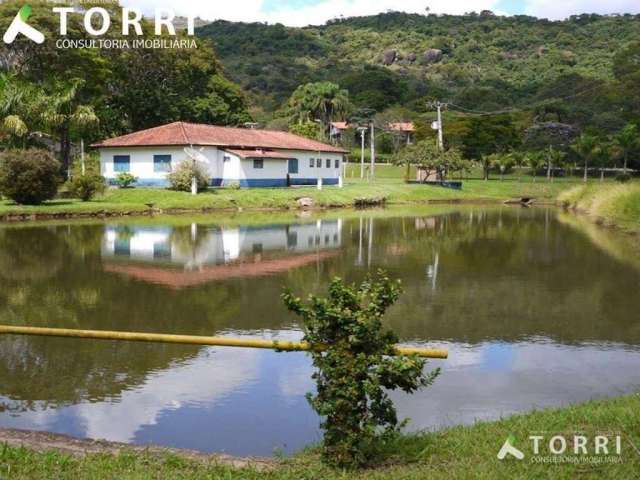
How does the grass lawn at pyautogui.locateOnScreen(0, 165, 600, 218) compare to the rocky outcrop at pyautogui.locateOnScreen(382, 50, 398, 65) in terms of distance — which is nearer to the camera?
the grass lawn at pyautogui.locateOnScreen(0, 165, 600, 218)

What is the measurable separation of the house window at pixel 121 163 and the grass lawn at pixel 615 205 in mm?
24951

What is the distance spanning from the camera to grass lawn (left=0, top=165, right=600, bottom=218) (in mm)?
30328

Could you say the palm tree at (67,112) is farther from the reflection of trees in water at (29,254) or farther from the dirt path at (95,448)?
the dirt path at (95,448)

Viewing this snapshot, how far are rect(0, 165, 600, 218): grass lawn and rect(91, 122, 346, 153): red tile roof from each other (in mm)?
3602

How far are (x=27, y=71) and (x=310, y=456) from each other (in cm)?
4028

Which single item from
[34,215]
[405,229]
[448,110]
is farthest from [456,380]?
[448,110]

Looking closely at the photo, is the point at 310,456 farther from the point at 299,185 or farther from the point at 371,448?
the point at 299,185

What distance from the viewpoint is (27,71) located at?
40.1 m

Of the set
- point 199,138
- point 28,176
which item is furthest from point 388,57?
point 28,176

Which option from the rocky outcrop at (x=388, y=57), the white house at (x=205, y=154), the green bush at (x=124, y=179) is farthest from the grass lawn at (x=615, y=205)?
the rocky outcrop at (x=388, y=57)

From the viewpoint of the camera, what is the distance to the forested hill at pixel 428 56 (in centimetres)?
8750

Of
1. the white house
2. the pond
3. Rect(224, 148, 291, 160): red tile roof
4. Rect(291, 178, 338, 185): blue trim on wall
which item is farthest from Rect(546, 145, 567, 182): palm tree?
the pond

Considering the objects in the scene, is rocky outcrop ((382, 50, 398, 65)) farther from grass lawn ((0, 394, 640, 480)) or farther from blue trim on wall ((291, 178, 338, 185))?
grass lawn ((0, 394, 640, 480))

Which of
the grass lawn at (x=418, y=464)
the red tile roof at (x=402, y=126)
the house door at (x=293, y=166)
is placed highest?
the red tile roof at (x=402, y=126)
